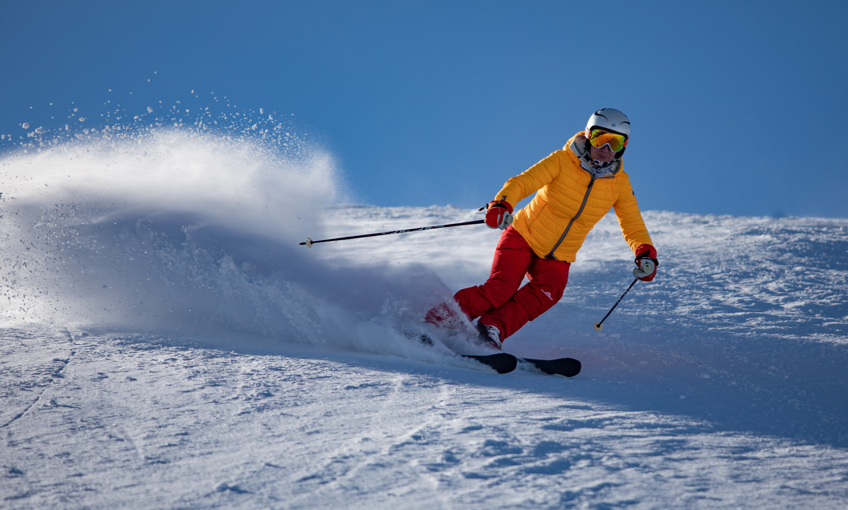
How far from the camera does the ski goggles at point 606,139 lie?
3389mm

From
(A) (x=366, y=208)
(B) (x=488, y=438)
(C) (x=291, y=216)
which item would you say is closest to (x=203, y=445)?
(B) (x=488, y=438)

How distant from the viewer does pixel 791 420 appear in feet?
7.55

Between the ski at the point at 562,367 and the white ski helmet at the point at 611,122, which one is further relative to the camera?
the white ski helmet at the point at 611,122

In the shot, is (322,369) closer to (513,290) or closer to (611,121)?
(513,290)

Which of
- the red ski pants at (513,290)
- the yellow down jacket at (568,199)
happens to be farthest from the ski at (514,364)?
the yellow down jacket at (568,199)

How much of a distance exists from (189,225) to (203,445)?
280 centimetres

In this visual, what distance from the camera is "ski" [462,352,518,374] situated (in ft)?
9.87

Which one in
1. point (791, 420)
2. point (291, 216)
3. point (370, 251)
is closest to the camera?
point (791, 420)

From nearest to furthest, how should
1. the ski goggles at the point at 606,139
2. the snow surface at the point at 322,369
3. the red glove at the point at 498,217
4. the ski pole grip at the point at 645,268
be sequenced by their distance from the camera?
1. the snow surface at the point at 322,369
2. the red glove at the point at 498,217
3. the ski goggles at the point at 606,139
4. the ski pole grip at the point at 645,268

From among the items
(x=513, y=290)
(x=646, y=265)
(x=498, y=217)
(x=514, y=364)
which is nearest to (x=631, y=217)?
(x=646, y=265)

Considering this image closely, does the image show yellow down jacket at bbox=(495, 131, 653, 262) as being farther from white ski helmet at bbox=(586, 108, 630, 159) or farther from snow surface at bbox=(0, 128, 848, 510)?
snow surface at bbox=(0, 128, 848, 510)

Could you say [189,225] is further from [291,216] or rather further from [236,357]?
[236,357]

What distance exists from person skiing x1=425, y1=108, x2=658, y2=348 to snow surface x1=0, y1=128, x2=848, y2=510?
0.33 metres

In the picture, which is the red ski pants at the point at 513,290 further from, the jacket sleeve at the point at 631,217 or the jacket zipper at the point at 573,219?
the jacket sleeve at the point at 631,217
